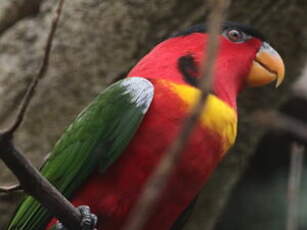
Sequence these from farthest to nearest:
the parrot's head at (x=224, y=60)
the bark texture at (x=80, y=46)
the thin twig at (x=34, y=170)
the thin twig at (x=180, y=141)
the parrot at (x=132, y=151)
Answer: the bark texture at (x=80, y=46) < the parrot's head at (x=224, y=60) < the parrot at (x=132, y=151) < the thin twig at (x=34, y=170) < the thin twig at (x=180, y=141)

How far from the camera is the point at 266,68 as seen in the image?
9.80ft

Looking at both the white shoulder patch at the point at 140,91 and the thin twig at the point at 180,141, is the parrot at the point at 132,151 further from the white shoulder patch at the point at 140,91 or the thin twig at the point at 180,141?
the thin twig at the point at 180,141

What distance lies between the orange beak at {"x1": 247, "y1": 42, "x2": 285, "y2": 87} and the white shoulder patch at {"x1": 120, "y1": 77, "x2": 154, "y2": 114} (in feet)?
1.79

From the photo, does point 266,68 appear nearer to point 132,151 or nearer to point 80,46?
point 132,151

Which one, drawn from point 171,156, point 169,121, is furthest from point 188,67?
point 171,156

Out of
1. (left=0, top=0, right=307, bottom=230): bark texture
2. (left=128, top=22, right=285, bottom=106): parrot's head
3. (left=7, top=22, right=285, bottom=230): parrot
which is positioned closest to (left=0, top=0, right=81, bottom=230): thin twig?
(left=7, top=22, right=285, bottom=230): parrot

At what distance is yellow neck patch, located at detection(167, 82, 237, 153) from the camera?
8.45 ft

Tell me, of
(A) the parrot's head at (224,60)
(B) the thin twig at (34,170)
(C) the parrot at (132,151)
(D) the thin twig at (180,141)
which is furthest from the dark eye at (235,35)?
(D) the thin twig at (180,141)

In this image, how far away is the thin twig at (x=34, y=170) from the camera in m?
1.58

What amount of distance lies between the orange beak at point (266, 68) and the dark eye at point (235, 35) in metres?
0.09

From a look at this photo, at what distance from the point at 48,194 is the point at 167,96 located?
902 millimetres

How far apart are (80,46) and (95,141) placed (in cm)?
128

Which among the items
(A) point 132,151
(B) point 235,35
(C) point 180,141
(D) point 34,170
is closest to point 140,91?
(A) point 132,151

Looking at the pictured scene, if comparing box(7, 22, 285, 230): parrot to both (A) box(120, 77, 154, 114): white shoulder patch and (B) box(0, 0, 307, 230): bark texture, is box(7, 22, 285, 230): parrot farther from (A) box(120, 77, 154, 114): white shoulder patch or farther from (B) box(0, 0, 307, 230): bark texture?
(B) box(0, 0, 307, 230): bark texture
